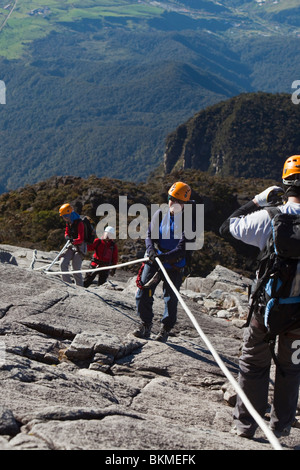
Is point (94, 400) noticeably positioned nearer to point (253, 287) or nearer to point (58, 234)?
point (253, 287)

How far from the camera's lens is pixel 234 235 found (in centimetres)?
543

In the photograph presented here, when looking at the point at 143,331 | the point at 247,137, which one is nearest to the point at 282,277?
the point at 143,331

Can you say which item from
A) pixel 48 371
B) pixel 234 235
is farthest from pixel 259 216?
pixel 48 371

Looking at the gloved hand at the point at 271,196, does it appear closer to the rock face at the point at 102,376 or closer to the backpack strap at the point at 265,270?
the backpack strap at the point at 265,270

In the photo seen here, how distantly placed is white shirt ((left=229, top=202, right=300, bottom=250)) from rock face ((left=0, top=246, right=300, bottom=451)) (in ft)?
6.27

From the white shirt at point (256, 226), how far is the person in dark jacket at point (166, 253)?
2.47 m

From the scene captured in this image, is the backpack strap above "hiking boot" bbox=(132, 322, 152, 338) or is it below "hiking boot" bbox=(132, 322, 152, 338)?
above

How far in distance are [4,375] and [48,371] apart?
59cm

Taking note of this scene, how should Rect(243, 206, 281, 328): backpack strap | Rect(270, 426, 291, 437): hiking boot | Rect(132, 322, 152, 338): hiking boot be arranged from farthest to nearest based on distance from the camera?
1. Rect(132, 322, 152, 338): hiking boot
2. Rect(270, 426, 291, 437): hiking boot
3. Rect(243, 206, 281, 328): backpack strap

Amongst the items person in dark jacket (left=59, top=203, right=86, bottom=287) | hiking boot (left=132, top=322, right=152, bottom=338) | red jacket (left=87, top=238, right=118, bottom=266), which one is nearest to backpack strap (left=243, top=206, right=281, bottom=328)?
hiking boot (left=132, top=322, right=152, bottom=338)

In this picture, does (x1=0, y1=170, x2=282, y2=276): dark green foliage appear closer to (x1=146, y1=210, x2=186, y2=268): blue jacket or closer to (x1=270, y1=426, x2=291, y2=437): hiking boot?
(x1=146, y1=210, x2=186, y2=268): blue jacket

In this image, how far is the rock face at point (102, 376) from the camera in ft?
14.0

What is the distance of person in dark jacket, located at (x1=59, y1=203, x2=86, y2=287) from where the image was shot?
11.4 m
